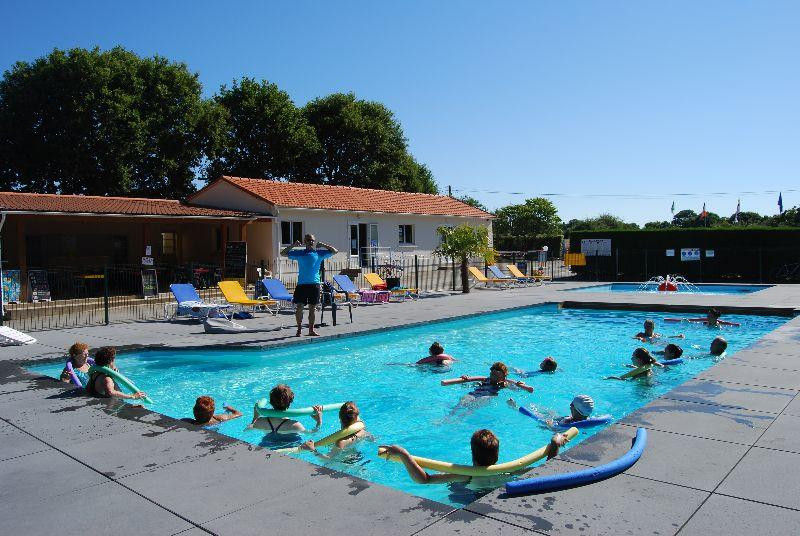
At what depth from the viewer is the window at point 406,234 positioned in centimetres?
2936

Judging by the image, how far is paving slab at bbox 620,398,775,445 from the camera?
16.2ft

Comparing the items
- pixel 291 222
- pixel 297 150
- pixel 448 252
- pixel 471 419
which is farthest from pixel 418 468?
pixel 297 150

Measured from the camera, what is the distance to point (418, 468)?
4523 mm

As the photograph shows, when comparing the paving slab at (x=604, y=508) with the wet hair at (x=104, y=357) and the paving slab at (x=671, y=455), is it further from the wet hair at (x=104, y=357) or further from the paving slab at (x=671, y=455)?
the wet hair at (x=104, y=357)

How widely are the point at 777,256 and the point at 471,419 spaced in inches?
922

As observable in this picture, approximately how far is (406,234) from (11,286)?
1767 cm

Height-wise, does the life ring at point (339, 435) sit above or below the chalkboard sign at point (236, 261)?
below

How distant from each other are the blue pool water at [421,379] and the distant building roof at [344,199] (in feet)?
38.5

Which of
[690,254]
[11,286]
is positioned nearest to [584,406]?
[11,286]

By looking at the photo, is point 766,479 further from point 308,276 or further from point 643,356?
point 308,276

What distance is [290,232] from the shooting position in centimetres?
2375

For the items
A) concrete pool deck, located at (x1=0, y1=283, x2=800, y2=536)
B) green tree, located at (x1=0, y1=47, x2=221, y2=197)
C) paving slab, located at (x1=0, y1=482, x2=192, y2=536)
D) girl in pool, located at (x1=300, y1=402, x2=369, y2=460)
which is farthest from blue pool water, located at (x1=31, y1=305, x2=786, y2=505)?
green tree, located at (x1=0, y1=47, x2=221, y2=197)

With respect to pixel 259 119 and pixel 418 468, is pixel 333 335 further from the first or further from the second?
pixel 259 119

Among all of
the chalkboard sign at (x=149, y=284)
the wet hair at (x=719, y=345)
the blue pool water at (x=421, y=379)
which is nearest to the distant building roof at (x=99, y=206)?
the chalkboard sign at (x=149, y=284)
